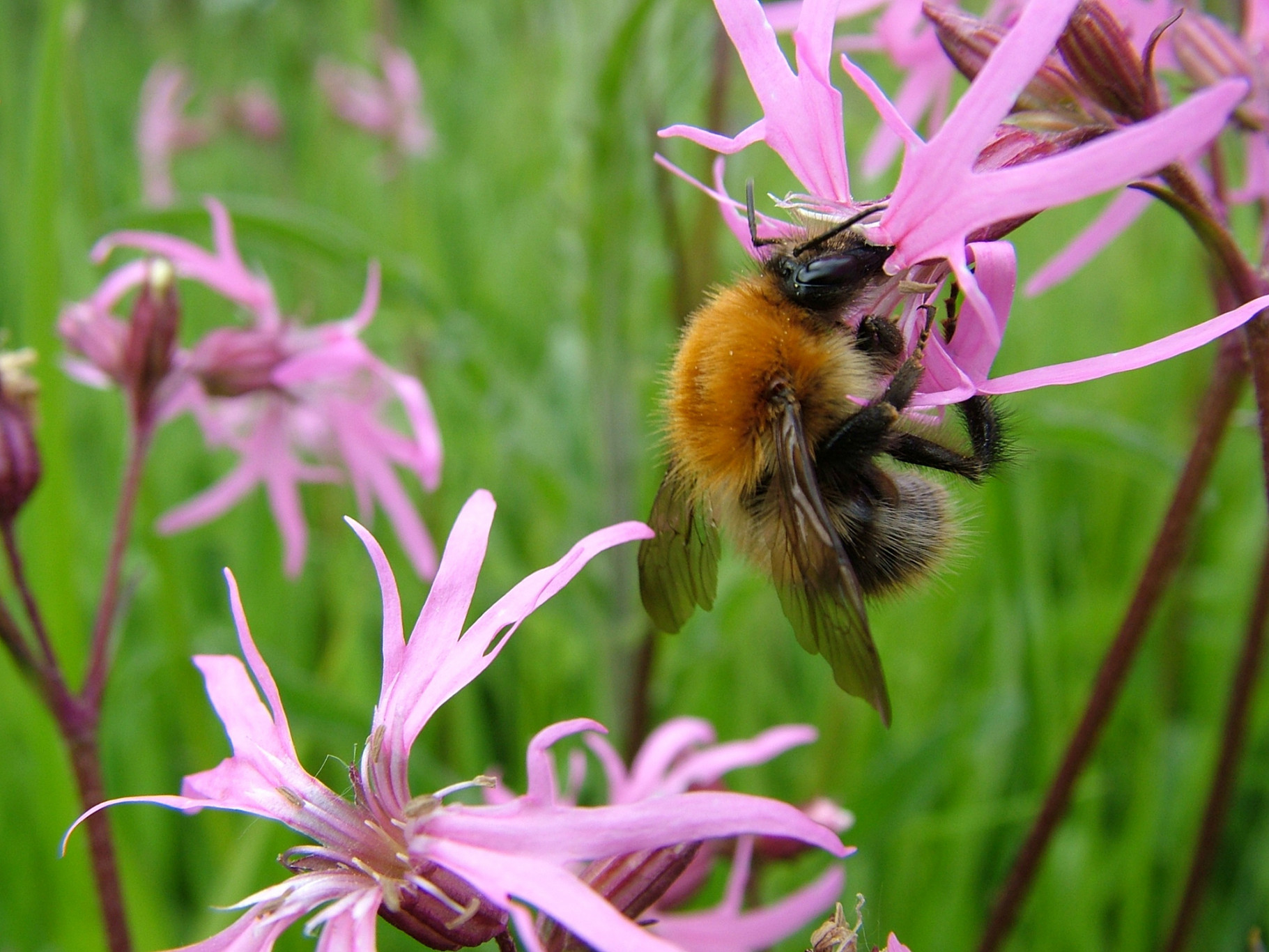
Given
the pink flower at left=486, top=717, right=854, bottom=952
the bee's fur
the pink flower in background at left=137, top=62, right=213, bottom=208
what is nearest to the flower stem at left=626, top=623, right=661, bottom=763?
the pink flower at left=486, top=717, right=854, bottom=952

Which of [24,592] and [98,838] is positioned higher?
[24,592]

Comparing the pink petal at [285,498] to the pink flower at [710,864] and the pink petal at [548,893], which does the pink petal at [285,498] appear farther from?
the pink petal at [548,893]

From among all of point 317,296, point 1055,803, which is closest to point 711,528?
point 1055,803

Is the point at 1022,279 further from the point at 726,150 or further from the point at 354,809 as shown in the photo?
the point at 354,809

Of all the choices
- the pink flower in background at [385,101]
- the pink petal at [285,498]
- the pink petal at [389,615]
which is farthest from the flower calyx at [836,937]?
the pink flower in background at [385,101]

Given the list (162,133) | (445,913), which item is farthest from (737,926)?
(162,133)

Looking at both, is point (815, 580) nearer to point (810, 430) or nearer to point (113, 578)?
point (810, 430)
